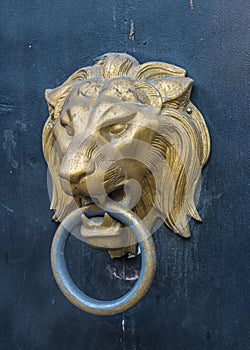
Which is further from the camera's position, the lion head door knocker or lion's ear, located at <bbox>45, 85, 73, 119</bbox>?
lion's ear, located at <bbox>45, 85, 73, 119</bbox>

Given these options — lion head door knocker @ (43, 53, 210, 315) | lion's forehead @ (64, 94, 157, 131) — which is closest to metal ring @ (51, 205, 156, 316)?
Result: lion head door knocker @ (43, 53, 210, 315)

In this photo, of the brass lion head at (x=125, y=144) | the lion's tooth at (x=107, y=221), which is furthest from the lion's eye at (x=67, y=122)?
the lion's tooth at (x=107, y=221)

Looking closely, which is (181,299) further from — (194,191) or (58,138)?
(58,138)

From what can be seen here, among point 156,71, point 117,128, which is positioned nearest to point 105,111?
point 117,128

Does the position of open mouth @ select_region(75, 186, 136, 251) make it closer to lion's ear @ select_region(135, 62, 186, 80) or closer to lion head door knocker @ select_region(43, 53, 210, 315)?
lion head door knocker @ select_region(43, 53, 210, 315)

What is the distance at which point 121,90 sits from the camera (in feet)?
2.49

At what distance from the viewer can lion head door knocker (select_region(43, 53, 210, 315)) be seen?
0.72 m

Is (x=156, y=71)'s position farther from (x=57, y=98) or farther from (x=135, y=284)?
(x=135, y=284)

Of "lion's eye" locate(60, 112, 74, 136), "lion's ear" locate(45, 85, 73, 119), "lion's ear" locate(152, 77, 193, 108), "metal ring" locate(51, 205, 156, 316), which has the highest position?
"lion's ear" locate(152, 77, 193, 108)

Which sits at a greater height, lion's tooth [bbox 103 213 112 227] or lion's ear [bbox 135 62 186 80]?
lion's ear [bbox 135 62 186 80]

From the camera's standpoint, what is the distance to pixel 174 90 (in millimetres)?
804

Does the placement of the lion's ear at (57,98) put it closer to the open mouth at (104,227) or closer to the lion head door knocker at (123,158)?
the lion head door knocker at (123,158)

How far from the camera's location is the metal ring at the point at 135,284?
710 mm

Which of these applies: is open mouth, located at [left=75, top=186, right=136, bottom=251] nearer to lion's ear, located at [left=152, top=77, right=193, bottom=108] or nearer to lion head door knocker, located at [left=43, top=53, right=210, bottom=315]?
lion head door knocker, located at [left=43, top=53, right=210, bottom=315]
